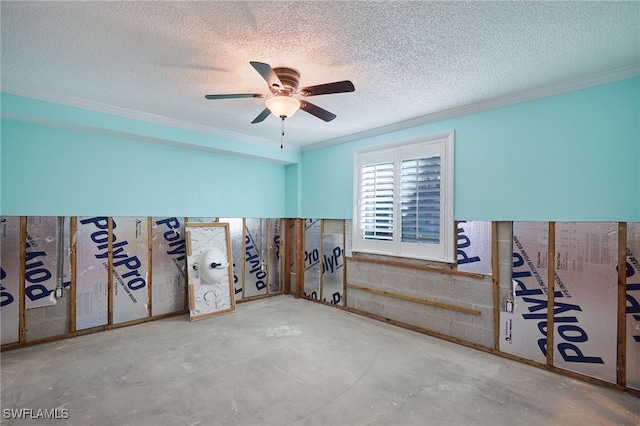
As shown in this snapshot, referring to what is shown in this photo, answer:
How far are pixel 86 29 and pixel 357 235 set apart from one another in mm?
3736

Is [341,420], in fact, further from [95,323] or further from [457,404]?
[95,323]

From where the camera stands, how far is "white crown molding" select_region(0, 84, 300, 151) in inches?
124

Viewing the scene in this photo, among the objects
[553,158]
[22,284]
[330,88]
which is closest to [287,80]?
[330,88]

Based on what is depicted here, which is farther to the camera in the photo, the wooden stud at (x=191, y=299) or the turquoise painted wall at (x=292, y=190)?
the turquoise painted wall at (x=292, y=190)

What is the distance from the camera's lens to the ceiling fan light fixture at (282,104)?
254cm

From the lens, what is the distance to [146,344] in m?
3.48

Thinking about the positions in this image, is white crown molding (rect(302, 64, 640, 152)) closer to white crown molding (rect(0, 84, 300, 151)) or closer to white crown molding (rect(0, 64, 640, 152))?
white crown molding (rect(0, 64, 640, 152))

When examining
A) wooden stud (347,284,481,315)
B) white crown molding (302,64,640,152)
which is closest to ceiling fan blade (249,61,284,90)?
white crown molding (302,64,640,152)

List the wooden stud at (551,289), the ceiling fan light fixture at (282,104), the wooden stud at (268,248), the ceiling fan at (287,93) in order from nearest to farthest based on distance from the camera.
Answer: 1. the ceiling fan at (287,93)
2. the ceiling fan light fixture at (282,104)
3. the wooden stud at (551,289)
4. the wooden stud at (268,248)

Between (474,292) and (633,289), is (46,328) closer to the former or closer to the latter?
(474,292)

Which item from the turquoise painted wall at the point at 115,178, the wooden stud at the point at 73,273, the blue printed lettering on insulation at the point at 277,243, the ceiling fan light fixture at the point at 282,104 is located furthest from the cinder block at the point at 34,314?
the ceiling fan light fixture at the point at 282,104

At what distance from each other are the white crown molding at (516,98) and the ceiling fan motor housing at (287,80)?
188cm

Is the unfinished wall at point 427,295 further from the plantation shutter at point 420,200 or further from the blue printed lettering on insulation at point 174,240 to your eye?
the blue printed lettering on insulation at point 174,240

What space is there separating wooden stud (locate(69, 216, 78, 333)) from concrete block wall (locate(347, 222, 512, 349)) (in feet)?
11.7
